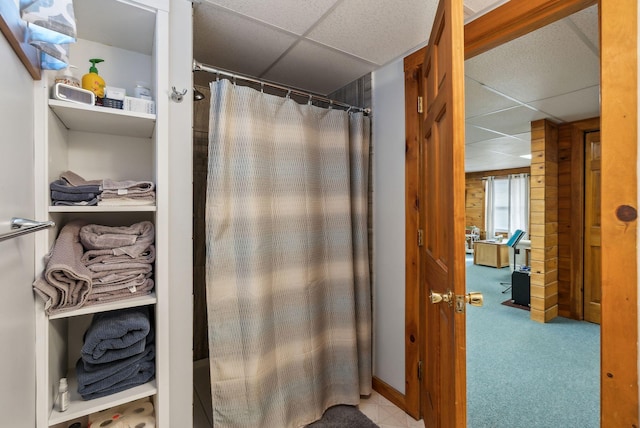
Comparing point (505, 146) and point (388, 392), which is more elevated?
point (505, 146)

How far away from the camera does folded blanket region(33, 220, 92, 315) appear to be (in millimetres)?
1030

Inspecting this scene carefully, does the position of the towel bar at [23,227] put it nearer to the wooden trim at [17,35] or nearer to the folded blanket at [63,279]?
the folded blanket at [63,279]

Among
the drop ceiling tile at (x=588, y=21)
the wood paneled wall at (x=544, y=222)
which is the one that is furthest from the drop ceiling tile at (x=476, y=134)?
the drop ceiling tile at (x=588, y=21)

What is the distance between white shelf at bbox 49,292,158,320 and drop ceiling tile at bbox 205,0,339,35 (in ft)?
4.39

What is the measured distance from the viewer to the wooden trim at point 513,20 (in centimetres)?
115

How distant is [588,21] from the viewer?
5.06 feet

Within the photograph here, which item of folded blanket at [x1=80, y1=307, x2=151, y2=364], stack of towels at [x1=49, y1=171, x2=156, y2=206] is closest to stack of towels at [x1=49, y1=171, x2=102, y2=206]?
stack of towels at [x1=49, y1=171, x2=156, y2=206]

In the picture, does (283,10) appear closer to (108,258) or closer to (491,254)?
(108,258)

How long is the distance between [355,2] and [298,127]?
0.67m

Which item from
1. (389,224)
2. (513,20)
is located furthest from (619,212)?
(389,224)

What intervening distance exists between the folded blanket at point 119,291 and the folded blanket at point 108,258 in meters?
0.09

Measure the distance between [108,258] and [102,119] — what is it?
59cm

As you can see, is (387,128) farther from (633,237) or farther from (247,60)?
(633,237)

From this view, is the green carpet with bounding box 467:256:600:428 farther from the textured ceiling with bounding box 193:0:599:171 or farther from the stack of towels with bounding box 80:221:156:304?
the textured ceiling with bounding box 193:0:599:171
